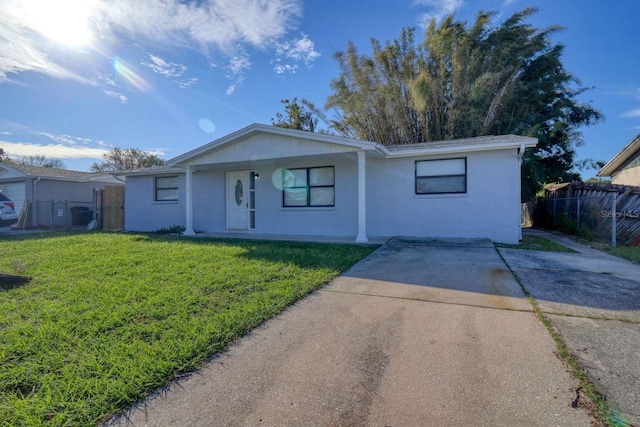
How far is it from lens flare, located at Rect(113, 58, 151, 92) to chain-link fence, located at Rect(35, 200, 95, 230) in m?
8.93

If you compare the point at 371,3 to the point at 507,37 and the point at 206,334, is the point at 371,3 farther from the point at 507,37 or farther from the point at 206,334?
the point at 206,334

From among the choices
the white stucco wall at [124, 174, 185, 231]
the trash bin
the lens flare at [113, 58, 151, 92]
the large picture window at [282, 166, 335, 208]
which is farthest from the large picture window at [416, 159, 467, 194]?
the trash bin

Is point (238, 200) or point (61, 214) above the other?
point (238, 200)

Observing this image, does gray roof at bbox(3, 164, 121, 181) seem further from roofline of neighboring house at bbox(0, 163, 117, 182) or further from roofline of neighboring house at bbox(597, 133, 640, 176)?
roofline of neighboring house at bbox(597, 133, 640, 176)

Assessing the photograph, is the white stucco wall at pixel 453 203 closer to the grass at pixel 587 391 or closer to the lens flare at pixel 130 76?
the grass at pixel 587 391

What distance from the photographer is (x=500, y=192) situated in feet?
27.7

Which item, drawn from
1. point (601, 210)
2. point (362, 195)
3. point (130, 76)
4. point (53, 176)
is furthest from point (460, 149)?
point (53, 176)

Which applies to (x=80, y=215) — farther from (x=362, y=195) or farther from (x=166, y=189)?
(x=362, y=195)

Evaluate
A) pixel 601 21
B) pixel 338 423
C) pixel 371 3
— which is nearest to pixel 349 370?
pixel 338 423

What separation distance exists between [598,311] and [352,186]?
6979 mm

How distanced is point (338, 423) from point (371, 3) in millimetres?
12789

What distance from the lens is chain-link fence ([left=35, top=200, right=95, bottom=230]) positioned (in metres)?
16.0

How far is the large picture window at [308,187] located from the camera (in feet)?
33.4

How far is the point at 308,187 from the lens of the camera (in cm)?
1039
